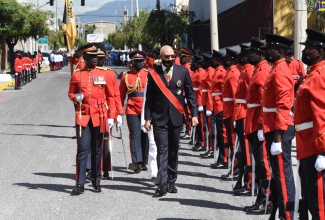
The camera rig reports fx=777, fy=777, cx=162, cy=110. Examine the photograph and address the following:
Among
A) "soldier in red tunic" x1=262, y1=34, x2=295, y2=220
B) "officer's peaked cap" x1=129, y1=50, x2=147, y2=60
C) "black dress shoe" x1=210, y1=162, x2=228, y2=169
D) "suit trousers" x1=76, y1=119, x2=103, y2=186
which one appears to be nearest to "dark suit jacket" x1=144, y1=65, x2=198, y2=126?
"suit trousers" x1=76, y1=119, x2=103, y2=186

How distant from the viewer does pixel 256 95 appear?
9.66 metres

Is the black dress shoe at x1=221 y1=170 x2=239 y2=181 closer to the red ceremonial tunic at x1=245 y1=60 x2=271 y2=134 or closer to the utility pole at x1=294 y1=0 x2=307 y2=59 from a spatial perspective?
the red ceremonial tunic at x1=245 y1=60 x2=271 y2=134

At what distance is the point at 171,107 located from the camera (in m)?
11.0

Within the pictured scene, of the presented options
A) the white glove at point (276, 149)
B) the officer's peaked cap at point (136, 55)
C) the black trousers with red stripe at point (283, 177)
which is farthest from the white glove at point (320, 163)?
the officer's peaked cap at point (136, 55)

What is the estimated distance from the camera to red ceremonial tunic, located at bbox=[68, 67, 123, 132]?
11.2 m

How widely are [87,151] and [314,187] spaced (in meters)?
5.02

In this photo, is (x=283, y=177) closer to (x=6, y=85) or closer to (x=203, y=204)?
(x=203, y=204)

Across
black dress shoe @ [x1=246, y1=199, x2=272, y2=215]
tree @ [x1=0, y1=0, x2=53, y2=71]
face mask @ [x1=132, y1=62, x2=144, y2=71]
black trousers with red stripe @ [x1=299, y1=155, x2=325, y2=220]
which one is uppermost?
tree @ [x1=0, y1=0, x2=53, y2=71]

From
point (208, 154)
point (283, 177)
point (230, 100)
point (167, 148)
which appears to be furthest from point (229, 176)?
point (283, 177)

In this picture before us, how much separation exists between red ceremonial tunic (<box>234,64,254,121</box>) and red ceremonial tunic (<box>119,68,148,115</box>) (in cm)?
240

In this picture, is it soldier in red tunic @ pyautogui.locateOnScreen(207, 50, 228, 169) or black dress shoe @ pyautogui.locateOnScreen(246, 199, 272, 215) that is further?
soldier in red tunic @ pyautogui.locateOnScreen(207, 50, 228, 169)

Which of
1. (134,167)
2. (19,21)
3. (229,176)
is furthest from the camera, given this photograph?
(19,21)

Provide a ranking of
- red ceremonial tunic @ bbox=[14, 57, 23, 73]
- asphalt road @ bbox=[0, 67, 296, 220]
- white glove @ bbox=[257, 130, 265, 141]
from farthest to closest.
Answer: red ceremonial tunic @ bbox=[14, 57, 23, 73] < asphalt road @ bbox=[0, 67, 296, 220] < white glove @ bbox=[257, 130, 265, 141]

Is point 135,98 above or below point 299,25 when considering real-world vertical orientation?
below
